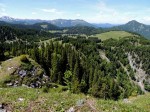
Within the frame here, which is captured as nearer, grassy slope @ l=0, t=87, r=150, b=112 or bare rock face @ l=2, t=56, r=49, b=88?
grassy slope @ l=0, t=87, r=150, b=112

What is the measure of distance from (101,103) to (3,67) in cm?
6649

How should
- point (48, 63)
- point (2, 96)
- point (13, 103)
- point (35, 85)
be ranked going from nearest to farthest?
1. point (13, 103)
2. point (2, 96)
3. point (35, 85)
4. point (48, 63)

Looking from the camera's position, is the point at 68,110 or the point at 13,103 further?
the point at 13,103

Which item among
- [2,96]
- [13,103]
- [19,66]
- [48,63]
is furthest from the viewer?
[48,63]

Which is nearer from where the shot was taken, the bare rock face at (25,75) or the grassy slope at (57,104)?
the grassy slope at (57,104)

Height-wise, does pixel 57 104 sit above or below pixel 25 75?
above

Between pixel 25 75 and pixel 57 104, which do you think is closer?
pixel 57 104

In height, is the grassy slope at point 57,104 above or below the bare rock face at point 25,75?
above

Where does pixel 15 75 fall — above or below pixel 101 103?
below

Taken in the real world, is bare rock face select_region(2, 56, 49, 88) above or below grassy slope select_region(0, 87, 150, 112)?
below

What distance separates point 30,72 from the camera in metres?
85.6

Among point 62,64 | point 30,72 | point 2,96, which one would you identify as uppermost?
point 2,96

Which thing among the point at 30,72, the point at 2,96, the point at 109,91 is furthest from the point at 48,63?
the point at 2,96

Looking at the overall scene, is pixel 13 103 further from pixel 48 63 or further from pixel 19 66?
pixel 48 63
